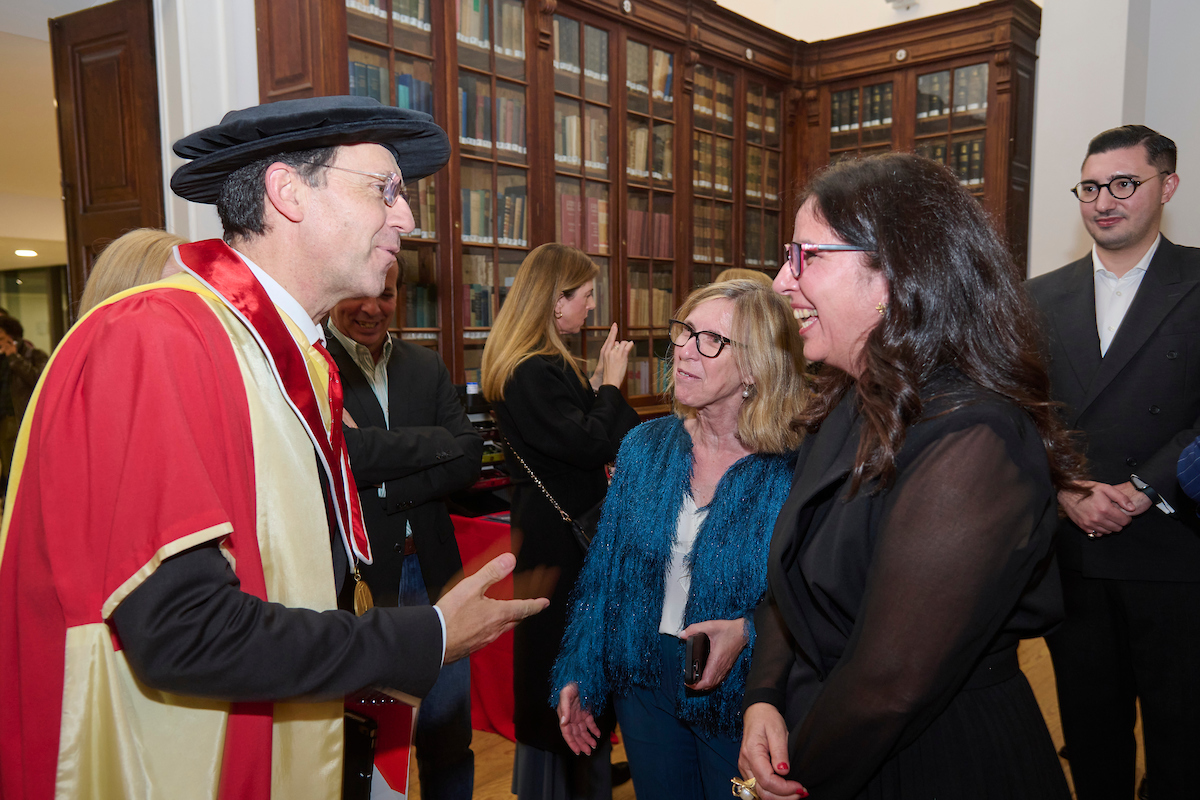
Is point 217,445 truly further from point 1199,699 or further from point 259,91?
point 259,91

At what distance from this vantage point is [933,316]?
3.27ft

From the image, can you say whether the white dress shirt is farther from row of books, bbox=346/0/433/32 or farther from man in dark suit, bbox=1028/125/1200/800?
row of books, bbox=346/0/433/32

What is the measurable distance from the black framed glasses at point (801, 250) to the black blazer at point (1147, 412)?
53.0 inches

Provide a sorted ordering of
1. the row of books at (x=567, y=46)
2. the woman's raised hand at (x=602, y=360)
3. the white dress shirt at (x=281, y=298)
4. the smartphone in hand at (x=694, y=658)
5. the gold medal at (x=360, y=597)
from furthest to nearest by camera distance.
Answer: the row of books at (x=567, y=46)
the woman's raised hand at (x=602, y=360)
the smartphone in hand at (x=694, y=658)
the gold medal at (x=360, y=597)
the white dress shirt at (x=281, y=298)

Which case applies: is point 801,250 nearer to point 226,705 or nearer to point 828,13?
point 226,705

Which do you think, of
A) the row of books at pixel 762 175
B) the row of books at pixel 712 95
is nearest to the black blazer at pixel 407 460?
the row of books at pixel 712 95

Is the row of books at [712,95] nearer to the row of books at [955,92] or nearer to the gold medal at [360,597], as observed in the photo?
the row of books at [955,92]

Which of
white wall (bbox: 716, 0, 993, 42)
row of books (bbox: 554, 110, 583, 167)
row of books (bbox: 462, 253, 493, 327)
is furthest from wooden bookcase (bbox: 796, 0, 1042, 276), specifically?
row of books (bbox: 462, 253, 493, 327)

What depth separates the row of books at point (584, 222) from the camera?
4.36 meters

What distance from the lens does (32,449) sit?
3.13 ft

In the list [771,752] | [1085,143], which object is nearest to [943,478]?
[771,752]

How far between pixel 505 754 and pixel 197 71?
3055mm

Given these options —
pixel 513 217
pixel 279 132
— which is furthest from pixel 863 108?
pixel 279 132

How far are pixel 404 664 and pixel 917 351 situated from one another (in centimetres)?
79
